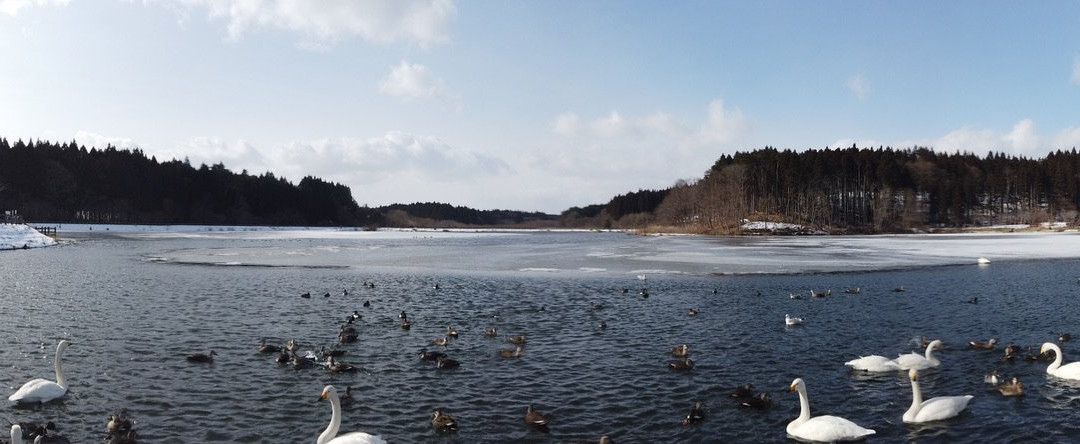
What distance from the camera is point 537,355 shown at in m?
16.6

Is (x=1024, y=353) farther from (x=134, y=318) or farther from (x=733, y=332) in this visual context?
(x=134, y=318)

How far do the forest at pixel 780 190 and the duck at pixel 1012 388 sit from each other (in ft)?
306

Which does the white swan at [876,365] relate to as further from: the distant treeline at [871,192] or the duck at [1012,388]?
the distant treeline at [871,192]

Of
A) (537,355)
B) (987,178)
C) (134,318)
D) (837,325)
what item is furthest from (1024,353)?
(987,178)

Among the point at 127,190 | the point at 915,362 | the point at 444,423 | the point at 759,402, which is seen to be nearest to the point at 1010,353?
the point at 915,362

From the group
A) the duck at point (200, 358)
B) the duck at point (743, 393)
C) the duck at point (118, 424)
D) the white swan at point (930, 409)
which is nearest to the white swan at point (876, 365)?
the white swan at point (930, 409)

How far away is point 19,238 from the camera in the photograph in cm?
6438

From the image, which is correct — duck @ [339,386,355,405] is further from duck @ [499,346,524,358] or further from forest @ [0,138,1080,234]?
forest @ [0,138,1080,234]

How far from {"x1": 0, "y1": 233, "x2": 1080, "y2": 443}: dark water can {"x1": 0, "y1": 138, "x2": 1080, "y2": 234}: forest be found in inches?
3180

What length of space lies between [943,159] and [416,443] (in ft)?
533

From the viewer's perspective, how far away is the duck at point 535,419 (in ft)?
36.0

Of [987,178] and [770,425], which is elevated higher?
[987,178]

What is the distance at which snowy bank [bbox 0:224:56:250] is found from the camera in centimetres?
6066

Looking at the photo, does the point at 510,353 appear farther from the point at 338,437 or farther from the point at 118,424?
the point at 118,424
